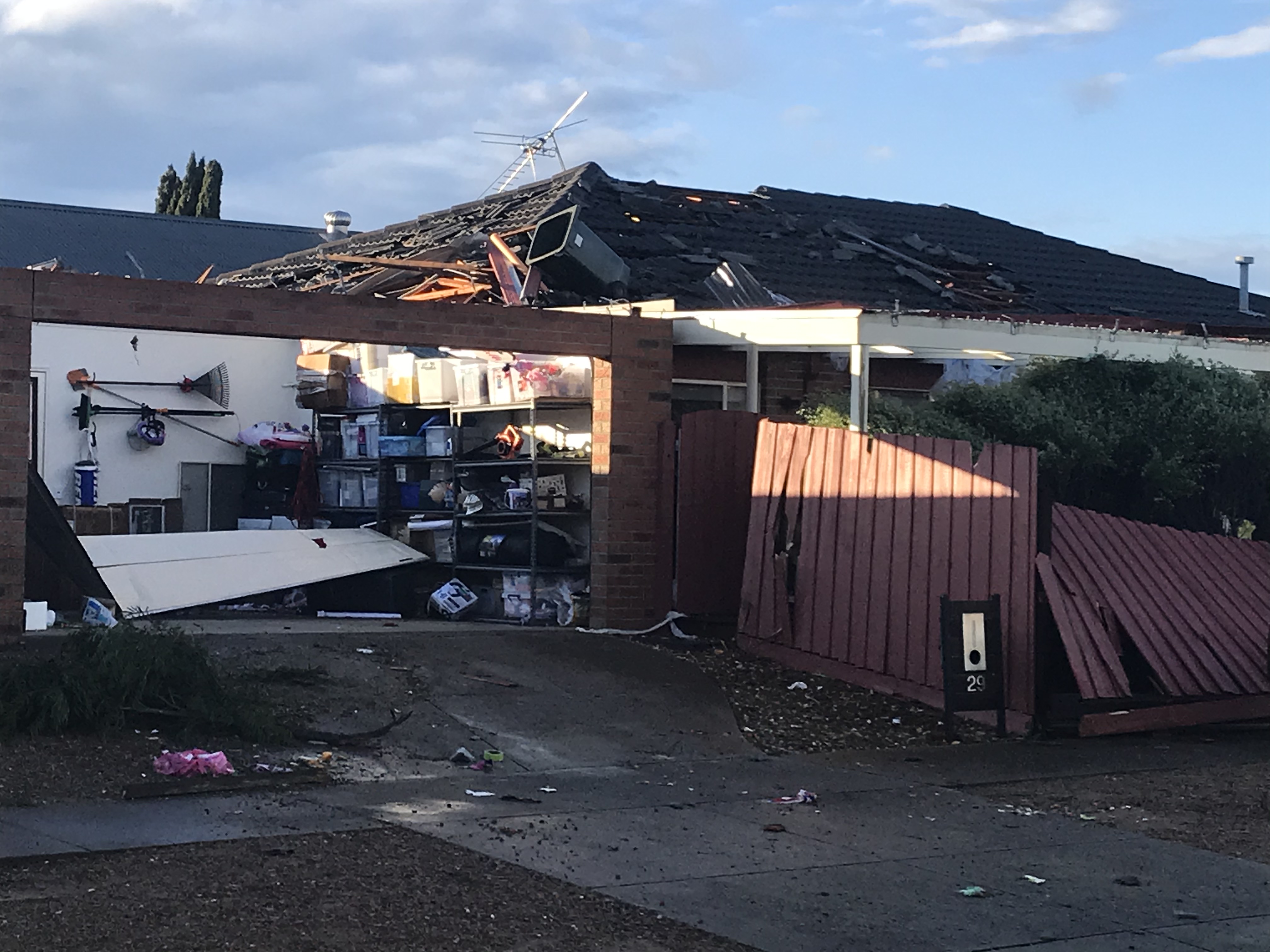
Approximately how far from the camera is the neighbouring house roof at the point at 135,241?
87.6 feet

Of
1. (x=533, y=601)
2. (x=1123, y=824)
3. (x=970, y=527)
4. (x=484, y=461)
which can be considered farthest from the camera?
(x=484, y=461)

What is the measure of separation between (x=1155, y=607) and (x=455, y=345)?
5.92 metres

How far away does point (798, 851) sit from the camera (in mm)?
7004

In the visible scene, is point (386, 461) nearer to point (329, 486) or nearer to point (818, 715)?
point (329, 486)

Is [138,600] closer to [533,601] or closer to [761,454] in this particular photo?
[533,601]

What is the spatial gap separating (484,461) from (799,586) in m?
3.97

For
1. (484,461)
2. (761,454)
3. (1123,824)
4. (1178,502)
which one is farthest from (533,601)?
(1123,824)

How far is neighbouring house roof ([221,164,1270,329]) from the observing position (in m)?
16.7

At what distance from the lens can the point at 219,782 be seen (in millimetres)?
7734

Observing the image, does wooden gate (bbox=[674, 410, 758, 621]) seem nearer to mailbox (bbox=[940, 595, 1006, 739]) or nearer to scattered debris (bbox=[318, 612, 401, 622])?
scattered debris (bbox=[318, 612, 401, 622])

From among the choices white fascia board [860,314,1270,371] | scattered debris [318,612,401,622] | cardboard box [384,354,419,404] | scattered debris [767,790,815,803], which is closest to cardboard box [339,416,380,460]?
cardboard box [384,354,419,404]

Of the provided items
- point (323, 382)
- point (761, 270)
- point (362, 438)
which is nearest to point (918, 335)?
point (761, 270)

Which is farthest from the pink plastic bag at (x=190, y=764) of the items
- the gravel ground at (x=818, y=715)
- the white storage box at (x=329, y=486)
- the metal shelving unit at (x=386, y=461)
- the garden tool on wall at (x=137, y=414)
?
the garden tool on wall at (x=137, y=414)

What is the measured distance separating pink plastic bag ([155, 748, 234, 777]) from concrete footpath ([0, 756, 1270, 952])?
16.2 inches
